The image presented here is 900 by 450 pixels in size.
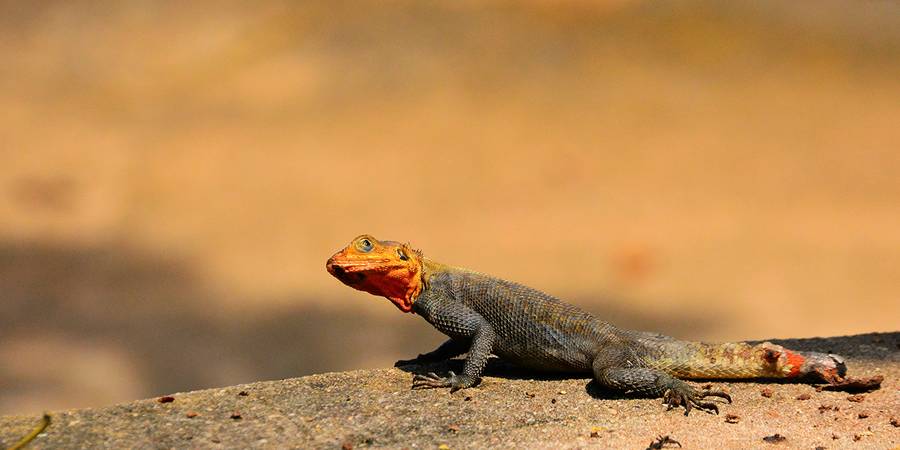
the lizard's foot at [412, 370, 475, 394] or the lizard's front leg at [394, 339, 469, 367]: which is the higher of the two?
the lizard's front leg at [394, 339, 469, 367]

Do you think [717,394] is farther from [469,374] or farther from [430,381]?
[430,381]

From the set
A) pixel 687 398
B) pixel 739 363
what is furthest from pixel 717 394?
pixel 739 363

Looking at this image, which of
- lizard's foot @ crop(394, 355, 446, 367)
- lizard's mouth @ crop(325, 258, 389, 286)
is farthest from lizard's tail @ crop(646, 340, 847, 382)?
lizard's mouth @ crop(325, 258, 389, 286)

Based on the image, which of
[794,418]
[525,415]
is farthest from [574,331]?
[794,418]

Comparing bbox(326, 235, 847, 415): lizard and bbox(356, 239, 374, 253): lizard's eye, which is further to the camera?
bbox(356, 239, 374, 253): lizard's eye

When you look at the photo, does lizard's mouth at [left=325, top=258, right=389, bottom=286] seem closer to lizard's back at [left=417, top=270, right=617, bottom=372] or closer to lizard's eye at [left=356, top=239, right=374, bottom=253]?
lizard's eye at [left=356, top=239, right=374, bottom=253]

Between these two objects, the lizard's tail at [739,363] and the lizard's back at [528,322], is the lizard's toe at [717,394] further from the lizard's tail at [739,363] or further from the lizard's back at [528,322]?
the lizard's back at [528,322]

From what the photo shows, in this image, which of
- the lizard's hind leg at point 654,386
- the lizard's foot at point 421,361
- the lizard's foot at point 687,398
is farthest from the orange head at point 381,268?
the lizard's foot at point 687,398
